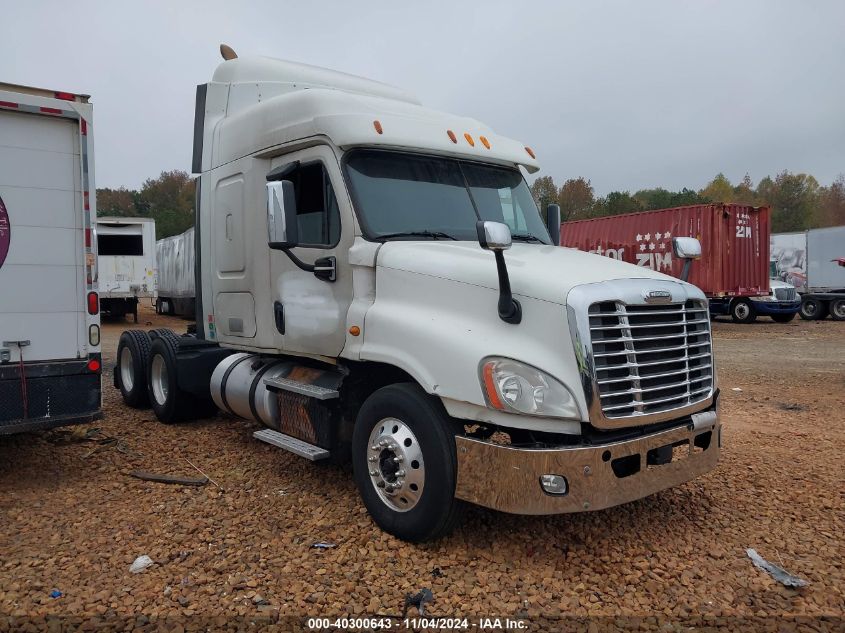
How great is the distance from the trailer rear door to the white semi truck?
1245 mm

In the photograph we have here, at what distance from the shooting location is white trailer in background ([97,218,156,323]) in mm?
20734

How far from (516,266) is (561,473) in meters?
1.23

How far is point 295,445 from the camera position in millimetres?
4988

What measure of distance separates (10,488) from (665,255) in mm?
18944

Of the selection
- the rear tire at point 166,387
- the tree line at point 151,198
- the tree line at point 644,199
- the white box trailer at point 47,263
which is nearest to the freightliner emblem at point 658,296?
the white box trailer at point 47,263

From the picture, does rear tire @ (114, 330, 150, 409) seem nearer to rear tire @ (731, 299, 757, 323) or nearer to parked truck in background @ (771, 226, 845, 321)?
rear tire @ (731, 299, 757, 323)

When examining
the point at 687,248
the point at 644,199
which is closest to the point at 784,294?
the point at 687,248

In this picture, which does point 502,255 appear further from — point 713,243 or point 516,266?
point 713,243

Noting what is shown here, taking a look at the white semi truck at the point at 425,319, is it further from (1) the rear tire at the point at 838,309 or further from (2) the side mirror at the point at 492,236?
(1) the rear tire at the point at 838,309

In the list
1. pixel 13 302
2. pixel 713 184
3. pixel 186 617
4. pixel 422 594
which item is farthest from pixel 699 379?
pixel 713 184

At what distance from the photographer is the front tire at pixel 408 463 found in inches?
150

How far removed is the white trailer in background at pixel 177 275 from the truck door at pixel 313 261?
16.4 m

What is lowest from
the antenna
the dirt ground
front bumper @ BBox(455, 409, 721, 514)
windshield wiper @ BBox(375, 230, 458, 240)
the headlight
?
the dirt ground

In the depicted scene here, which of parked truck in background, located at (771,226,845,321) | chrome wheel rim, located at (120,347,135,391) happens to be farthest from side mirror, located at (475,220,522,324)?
parked truck in background, located at (771,226,845,321)
